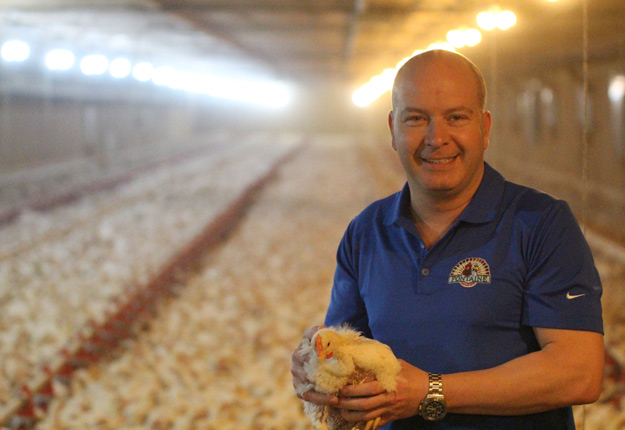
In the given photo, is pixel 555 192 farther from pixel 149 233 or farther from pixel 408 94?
pixel 408 94

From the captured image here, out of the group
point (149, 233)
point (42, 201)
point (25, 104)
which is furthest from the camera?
point (25, 104)

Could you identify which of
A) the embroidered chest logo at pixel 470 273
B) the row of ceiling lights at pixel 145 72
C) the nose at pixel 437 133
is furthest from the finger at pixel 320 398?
the row of ceiling lights at pixel 145 72

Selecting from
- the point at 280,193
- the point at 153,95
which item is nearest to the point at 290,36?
the point at 280,193

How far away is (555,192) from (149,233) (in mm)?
10144

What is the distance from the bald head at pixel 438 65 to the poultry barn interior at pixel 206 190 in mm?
1296

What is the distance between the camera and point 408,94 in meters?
1.85

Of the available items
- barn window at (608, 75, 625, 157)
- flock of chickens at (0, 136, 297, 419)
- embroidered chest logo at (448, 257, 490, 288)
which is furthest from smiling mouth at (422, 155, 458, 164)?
barn window at (608, 75, 625, 157)

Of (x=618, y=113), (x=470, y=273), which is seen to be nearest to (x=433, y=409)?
(x=470, y=273)

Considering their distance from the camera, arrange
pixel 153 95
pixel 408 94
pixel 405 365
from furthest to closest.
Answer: pixel 153 95
pixel 408 94
pixel 405 365

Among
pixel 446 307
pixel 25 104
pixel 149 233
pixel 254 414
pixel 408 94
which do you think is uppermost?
pixel 25 104

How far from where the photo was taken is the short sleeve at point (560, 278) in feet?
5.42

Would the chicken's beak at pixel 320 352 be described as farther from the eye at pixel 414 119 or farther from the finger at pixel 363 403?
the eye at pixel 414 119

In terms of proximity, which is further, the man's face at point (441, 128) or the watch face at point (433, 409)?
the man's face at point (441, 128)

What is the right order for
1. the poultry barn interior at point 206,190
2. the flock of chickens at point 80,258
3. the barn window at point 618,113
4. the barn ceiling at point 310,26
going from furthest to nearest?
the barn window at point 618,113 < the barn ceiling at point 310,26 < the flock of chickens at point 80,258 < the poultry barn interior at point 206,190
